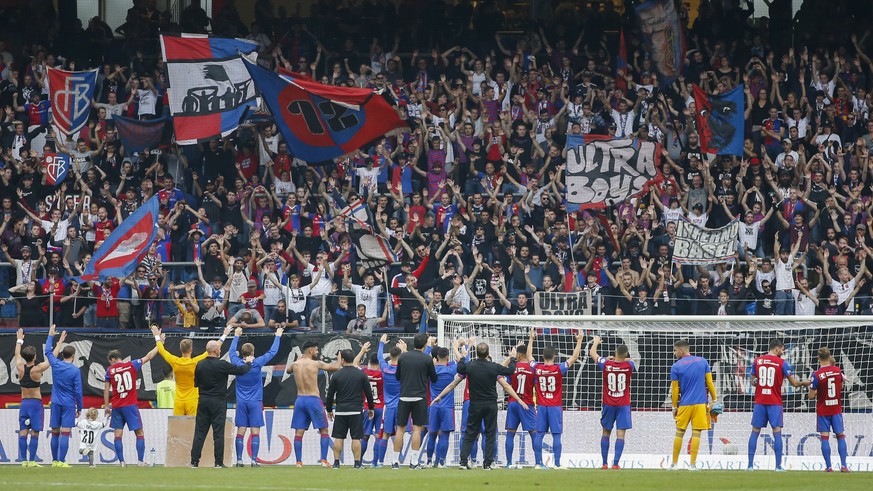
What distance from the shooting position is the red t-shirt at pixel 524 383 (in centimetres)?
1973

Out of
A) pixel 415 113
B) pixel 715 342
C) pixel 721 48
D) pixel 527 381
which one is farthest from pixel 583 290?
pixel 721 48

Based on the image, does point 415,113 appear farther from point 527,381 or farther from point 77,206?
point 527,381

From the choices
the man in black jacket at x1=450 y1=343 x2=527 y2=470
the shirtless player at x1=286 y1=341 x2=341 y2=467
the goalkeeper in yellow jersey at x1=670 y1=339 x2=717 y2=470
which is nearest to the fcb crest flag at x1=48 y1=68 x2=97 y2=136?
the shirtless player at x1=286 y1=341 x2=341 y2=467

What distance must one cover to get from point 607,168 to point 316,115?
5.79 m

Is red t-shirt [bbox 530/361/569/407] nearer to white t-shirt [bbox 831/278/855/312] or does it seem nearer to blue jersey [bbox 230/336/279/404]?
blue jersey [bbox 230/336/279/404]

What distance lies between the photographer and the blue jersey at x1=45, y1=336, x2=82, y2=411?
64.6 ft

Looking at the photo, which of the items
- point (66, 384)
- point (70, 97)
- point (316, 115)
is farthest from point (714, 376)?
point (70, 97)

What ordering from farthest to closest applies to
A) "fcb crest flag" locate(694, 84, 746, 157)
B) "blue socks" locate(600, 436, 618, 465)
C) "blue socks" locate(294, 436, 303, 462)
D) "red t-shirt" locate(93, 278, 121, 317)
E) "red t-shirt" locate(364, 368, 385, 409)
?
"fcb crest flag" locate(694, 84, 746, 157) < "red t-shirt" locate(93, 278, 121, 317) < "red t-shirt" locate(364, 368, 385, 409) < "blue socks" locate(294, 436, 303, 462) < "blue socks" locate(600, 436, 618, 465)

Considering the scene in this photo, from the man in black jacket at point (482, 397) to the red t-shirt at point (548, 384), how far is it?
137cm

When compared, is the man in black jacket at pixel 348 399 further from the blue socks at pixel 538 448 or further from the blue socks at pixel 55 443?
the blue socks at pixel 55 443

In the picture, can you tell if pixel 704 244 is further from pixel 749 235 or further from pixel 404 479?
pixel 404 479

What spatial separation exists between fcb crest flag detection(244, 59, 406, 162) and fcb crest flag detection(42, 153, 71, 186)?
173 inches

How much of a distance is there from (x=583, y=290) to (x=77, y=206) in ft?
32.8

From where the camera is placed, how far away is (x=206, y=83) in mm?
26719
